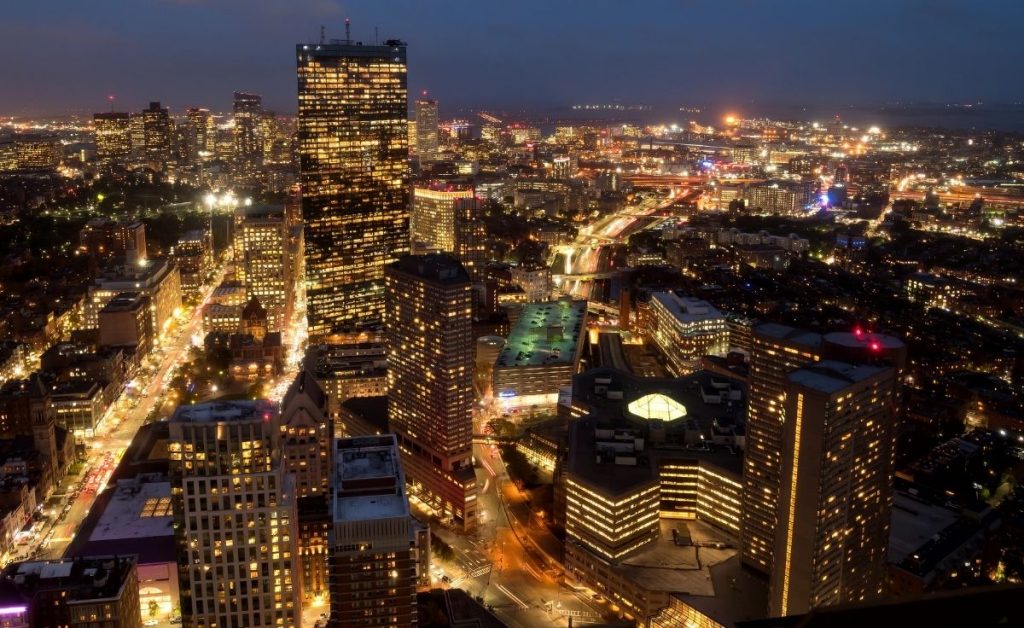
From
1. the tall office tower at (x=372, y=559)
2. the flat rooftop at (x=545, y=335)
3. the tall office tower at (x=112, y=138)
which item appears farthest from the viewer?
the tall office tower at (x=112, y=138)

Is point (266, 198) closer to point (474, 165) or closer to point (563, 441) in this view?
point (474, 165)

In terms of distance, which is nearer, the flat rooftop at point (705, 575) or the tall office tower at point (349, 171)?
the flat rooftop at point (705, 575)

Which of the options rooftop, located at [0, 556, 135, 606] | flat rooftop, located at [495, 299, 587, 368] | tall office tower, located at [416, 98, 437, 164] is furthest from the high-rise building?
tall office tower, located at [416, 98, 437, 164]

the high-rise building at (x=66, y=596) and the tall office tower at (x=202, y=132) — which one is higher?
the tall office tower at (x=202, y=132)

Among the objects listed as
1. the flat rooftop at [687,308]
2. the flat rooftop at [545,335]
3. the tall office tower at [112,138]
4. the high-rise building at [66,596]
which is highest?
the tall office tower at [112,138]

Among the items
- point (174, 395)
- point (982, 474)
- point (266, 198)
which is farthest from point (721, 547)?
point (266, 198)

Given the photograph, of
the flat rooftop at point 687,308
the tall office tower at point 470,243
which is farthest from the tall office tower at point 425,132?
the flat rooftop at point 687,308

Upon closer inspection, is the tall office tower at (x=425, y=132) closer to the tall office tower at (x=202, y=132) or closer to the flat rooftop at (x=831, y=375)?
the tall office tower at (x=202, y=132)
